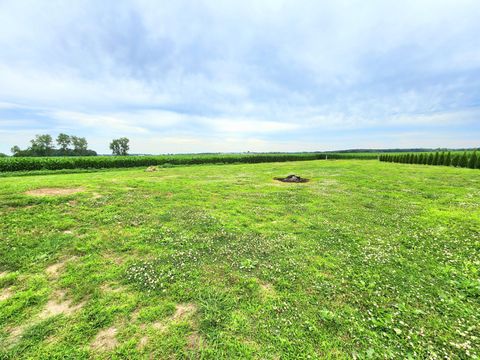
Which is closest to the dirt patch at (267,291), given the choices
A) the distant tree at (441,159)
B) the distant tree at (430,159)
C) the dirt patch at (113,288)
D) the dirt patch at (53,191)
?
the dirt patch at (113,288)

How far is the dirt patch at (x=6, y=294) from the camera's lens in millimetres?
3824

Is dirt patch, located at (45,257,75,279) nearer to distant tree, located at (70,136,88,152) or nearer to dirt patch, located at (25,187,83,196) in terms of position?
dirt patch, located at (25,187,83,196)

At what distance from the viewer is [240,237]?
6.52m

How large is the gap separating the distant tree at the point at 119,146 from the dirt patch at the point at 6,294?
94.3 metres

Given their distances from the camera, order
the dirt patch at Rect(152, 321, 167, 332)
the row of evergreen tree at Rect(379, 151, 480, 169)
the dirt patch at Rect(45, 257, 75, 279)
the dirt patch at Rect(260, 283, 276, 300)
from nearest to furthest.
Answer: the dirt patch at Rect(152, 321, 167, 332) < the dirt patch at Rect(260, 283, 276, 300) < the dirt patch at Rect(45, 257, 75, 279) < the row of evergreen tree at Rect(379, 151, 480, 169)

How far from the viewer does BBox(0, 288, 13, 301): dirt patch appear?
12.5 ft

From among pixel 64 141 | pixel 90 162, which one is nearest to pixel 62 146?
pixel 64 141

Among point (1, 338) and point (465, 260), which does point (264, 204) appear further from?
point (1, 338)

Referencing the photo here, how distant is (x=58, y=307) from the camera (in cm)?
367

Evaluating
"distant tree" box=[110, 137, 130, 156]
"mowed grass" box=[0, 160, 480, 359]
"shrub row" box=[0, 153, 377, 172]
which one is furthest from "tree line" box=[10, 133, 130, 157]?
"mowed grass" box=[0, 160, 480, 359]

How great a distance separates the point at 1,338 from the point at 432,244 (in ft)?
32.3

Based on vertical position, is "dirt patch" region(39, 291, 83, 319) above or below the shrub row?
below

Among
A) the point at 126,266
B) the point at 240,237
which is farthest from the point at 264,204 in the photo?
the point at 126,266

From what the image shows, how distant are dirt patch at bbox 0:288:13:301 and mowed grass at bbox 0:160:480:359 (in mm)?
27
